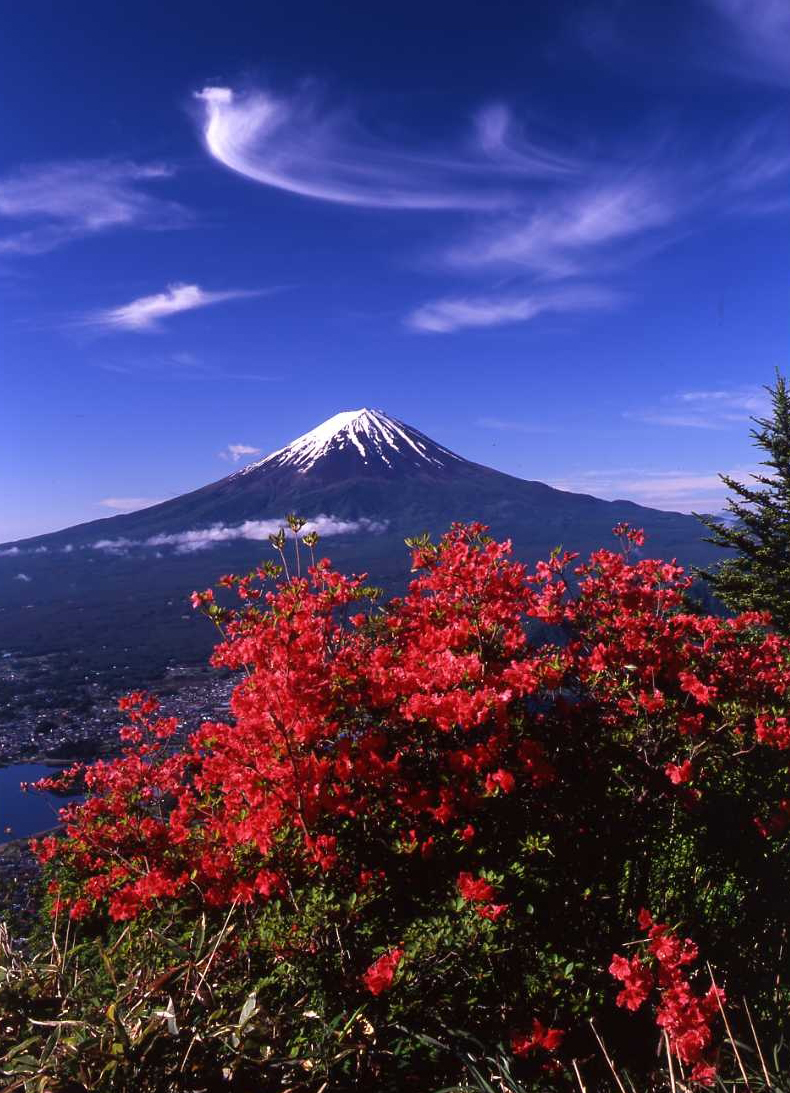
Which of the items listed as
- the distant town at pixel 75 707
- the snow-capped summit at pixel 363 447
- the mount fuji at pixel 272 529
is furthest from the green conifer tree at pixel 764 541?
the snow-capped summit at pixel 363 447

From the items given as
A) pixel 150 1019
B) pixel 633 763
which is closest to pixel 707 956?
pixel 633 763

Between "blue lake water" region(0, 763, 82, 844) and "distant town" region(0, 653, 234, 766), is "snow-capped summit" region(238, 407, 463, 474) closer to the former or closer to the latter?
"distant town" region(0, 653, 234, 766)

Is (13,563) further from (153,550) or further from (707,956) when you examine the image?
(707,956)

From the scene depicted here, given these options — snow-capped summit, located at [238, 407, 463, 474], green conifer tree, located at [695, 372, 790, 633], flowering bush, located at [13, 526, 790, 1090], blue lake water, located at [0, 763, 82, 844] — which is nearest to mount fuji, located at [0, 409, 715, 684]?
snow-capped summit, located at [238, 407, 463, 474]

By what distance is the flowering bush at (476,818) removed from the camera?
3504 millimetres

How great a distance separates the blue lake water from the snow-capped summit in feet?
333

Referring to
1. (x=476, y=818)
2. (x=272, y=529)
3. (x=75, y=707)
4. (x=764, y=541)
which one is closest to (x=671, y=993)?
(x=476, y=818)

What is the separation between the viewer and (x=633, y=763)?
4.85 metres

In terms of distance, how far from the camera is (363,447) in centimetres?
15200

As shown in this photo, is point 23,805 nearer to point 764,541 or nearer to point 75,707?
point 75,707

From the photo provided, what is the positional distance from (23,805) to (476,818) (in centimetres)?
4582

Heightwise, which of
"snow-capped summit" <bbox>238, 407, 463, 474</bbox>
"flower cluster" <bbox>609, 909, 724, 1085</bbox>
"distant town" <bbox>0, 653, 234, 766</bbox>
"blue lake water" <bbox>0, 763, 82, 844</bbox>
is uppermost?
"snow-capped summit" <bbox>238, 407, 463, 474</bbox>

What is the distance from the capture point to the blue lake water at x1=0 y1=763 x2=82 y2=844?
34078 millimetres

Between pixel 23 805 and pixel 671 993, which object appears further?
pixel 23 805
